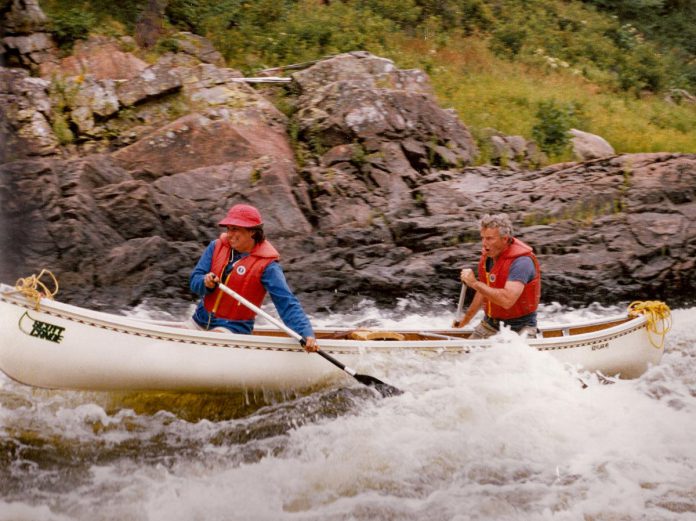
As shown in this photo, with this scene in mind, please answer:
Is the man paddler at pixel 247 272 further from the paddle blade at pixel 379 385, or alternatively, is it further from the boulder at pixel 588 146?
the boulder at pixel 588 146

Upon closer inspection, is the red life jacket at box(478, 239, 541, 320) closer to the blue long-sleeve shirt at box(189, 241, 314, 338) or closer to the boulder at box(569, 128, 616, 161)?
the blue long-sleeve shirt at box(189, 241, 314, 338)

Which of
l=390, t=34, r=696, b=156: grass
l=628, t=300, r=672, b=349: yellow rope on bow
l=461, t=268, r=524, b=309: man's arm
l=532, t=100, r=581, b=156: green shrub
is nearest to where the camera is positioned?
l=461, t=268, r=524, b=309: man's arm

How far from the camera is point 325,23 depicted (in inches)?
623

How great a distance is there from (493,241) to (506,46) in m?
13.2

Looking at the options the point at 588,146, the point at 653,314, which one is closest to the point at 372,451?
the point at 653,314

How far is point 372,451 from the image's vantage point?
594 cm

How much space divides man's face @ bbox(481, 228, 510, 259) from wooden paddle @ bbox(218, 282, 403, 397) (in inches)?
53.6

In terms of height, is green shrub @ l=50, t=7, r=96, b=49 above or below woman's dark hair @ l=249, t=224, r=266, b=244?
below

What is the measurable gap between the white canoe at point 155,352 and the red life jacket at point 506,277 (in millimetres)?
308

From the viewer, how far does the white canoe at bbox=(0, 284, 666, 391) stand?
5.43 m

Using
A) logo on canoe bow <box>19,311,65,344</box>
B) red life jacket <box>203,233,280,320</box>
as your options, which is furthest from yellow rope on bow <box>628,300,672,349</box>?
logo on canoe bow <box>19,311,65,344</box>

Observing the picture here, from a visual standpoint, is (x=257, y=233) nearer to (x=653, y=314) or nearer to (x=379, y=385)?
(x=379, y=385)

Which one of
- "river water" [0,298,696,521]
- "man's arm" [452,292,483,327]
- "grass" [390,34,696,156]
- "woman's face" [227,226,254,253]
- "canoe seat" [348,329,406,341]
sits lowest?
"grass" [390,34,696,156]

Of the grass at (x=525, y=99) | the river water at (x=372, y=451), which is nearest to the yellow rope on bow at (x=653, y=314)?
the river water at (x=372, y=451)
